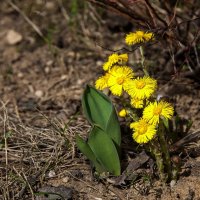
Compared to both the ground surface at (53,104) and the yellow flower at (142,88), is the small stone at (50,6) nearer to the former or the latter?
the ground surface at (53,104)

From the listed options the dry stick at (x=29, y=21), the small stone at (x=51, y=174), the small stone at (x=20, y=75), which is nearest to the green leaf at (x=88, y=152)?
the small stone at (x=51, y=174)

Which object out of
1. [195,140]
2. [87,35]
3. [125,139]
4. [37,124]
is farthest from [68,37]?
[195,140]

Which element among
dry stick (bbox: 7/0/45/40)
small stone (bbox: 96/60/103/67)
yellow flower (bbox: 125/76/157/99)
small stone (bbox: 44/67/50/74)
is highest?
dry stick (bbox: 7/0/45/40)

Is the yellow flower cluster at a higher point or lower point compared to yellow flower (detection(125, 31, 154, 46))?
lower

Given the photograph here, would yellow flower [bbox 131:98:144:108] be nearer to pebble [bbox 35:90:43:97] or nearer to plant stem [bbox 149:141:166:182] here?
plant stem [bbox 149:141:166:182]

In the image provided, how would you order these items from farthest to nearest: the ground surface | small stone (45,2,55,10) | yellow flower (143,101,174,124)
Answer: small stone (45,2,55,10), the ground surface, yellow flower (143,101,174,124)

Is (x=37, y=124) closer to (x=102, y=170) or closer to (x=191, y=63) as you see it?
(x=102, y=170)

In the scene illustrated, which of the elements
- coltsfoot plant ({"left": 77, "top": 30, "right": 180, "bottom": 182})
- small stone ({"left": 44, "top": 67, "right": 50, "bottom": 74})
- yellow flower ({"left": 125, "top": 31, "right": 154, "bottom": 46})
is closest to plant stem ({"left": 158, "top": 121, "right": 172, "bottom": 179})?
coltsfoot plant ({"left": 77, "top": 30, "right": 180, "bottom": 182})
